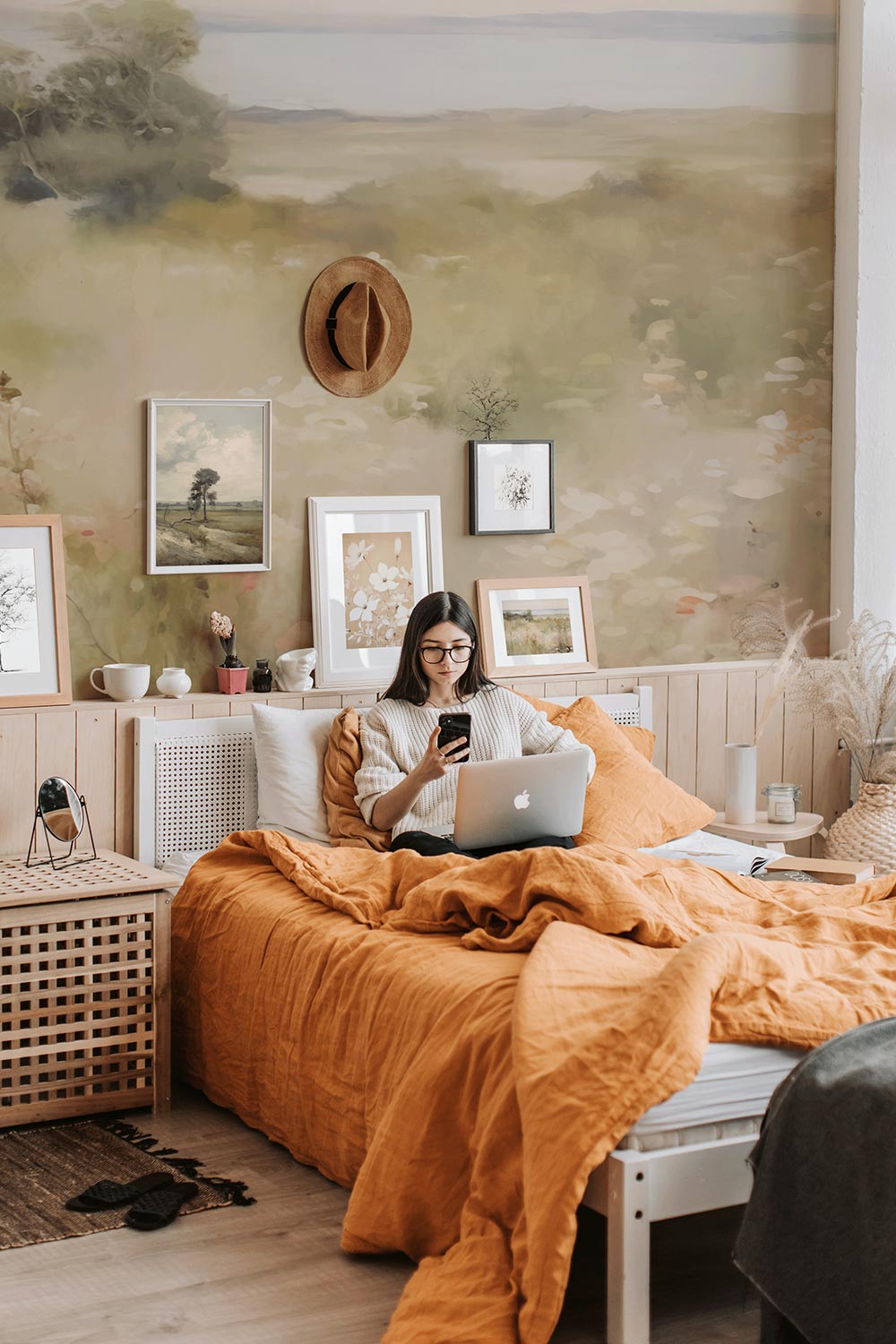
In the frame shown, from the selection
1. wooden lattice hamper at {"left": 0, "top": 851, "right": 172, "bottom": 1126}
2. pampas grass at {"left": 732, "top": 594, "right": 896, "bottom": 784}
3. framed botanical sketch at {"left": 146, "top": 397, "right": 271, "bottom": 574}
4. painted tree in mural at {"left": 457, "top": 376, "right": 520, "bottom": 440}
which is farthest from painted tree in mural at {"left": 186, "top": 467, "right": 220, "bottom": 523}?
pampas grass at {"left": 732, "top": 594, "right": 896, "bottom": 784}

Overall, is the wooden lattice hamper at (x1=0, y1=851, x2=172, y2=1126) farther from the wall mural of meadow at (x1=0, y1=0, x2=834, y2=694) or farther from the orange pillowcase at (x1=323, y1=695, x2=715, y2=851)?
the wall mural of meadow at (x1=0, y1=0, x2=834, y2=694)

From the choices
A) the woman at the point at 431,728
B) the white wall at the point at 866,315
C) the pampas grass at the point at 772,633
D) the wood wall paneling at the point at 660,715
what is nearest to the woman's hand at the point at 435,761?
the woman at the point at 431,728

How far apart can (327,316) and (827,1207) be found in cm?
299

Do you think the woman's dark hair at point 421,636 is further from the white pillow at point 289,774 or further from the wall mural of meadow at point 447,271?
the wall mural of meadow at point 447,271

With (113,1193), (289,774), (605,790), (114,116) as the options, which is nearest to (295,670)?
(289,774)

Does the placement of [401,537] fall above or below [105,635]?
above

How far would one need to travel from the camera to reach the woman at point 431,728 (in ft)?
12.6

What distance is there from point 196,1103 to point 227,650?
127cm

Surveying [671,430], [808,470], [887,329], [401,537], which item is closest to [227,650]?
[401,537]

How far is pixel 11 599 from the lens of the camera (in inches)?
156

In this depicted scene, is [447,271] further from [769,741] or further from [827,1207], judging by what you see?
[827,1207]

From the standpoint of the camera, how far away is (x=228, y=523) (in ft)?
14.0

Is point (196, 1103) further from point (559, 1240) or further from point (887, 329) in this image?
point (887, 329)

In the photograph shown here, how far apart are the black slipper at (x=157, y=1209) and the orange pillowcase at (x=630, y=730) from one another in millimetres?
1862
